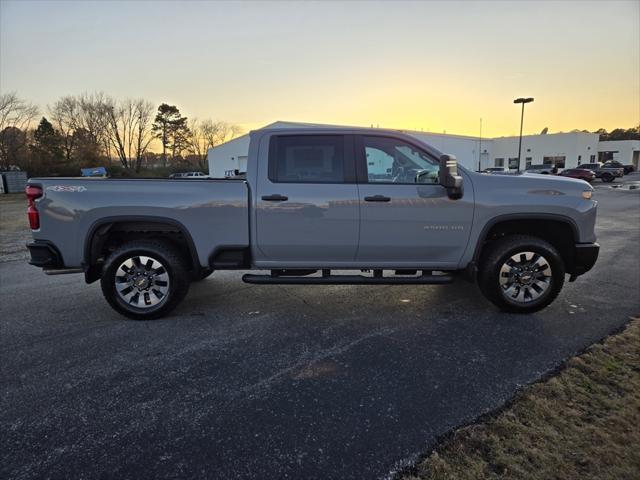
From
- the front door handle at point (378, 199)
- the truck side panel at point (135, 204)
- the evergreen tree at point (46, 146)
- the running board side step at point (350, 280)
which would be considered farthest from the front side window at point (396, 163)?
the evergreen tree at point (46, 146)

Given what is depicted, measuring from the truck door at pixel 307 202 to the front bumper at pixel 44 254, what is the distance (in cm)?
218

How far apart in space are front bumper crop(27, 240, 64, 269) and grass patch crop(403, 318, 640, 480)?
163 inches

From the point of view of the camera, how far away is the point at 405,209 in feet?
14.1

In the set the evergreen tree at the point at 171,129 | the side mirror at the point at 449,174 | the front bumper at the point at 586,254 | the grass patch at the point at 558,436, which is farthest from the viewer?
the evergreen tree at the point at 171,129

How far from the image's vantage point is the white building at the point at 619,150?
65250 mm

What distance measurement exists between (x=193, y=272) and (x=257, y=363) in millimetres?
1574

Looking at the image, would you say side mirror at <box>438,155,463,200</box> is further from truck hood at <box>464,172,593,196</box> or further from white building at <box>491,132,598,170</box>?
white building at <box>491,132,598,170</box>

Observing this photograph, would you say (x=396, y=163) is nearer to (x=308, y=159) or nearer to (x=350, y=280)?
(x=308, y=159)

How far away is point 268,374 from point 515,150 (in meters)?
66.9

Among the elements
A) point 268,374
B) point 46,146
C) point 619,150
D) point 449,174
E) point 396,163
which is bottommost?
point 268,374

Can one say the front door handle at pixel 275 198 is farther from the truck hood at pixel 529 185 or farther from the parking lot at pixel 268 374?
the truck hood at pixel 529 185

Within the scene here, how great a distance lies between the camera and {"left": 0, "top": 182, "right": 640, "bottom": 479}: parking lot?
2.40 meters

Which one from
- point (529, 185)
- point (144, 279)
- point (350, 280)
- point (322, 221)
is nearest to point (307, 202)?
point (322, 221)

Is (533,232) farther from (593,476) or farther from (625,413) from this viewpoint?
(593,476)
